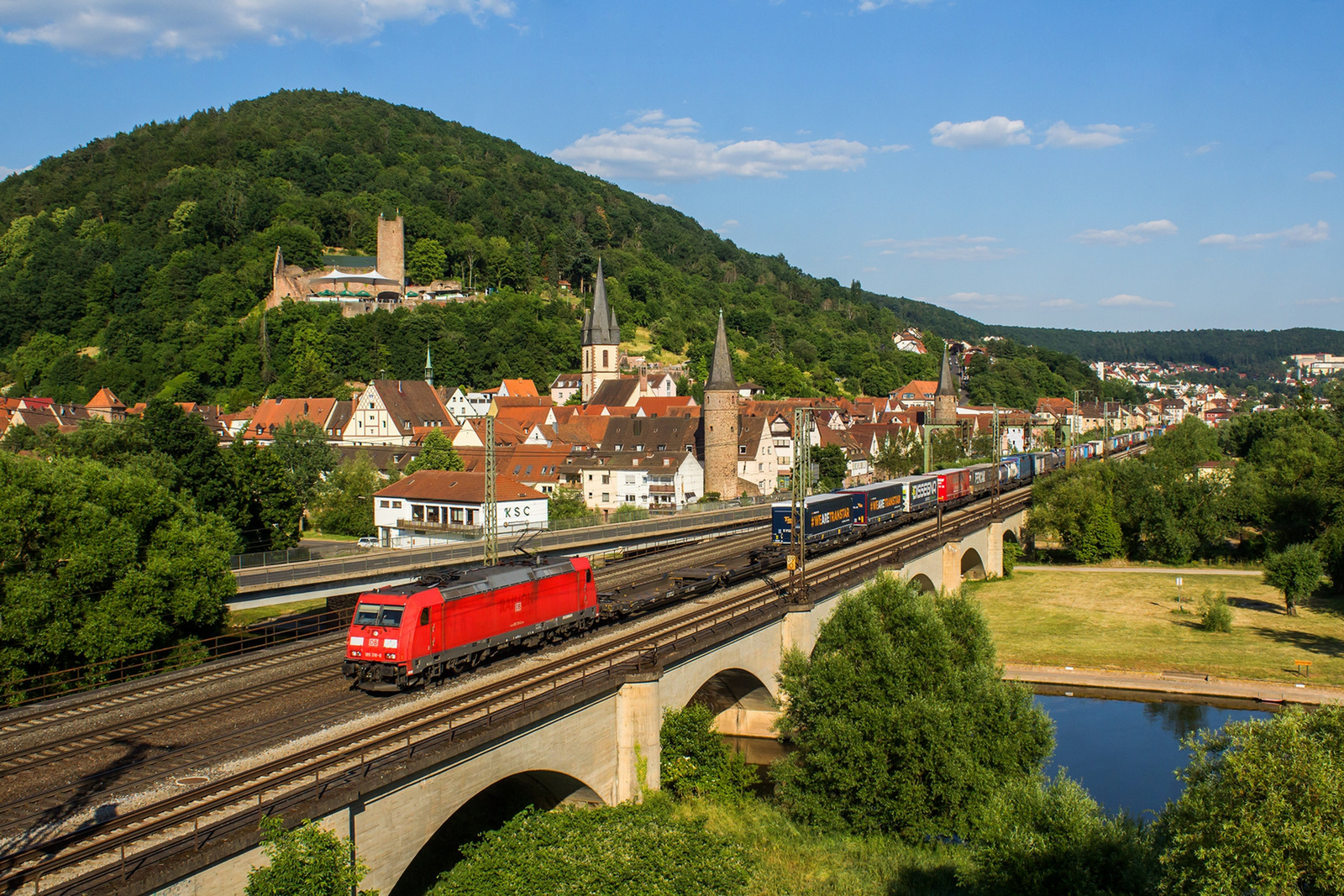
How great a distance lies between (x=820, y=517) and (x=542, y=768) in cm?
3003

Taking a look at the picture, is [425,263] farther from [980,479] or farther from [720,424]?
[980,479]

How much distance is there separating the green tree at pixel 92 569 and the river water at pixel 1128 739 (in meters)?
31.9

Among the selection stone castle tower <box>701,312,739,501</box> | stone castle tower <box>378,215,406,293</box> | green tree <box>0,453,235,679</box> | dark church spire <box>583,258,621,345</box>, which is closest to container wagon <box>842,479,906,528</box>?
stone castle tower <box>701,312,739,501</box>

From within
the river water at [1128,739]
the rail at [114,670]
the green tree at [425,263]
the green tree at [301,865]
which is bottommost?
the river water at [1128,739]

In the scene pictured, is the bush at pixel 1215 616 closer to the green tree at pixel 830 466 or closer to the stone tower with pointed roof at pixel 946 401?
the green tree at pixel 830 466

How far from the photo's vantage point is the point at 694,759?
90.5 feet

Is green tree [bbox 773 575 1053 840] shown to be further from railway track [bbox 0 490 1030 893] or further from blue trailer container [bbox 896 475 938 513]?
blue trailer container [bbox 896 475 938 513]

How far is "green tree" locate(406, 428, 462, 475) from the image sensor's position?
268ft

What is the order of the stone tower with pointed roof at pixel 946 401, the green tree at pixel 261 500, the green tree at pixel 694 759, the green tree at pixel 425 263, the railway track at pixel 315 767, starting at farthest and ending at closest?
the green tree at pixel 425 263, the stone tower with pointed roof at pixel 946 401, the green tree at pixel 261 500, the green tree at pixel 694 759, the railway track at pixel 315 767

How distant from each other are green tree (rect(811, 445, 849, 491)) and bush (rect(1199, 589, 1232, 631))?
40.0m

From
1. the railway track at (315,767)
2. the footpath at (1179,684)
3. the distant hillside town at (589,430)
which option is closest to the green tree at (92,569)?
the railway track at (315,767)

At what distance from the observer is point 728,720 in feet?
125

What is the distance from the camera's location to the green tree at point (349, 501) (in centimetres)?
7388

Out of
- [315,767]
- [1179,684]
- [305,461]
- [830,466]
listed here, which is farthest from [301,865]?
[830,466]
